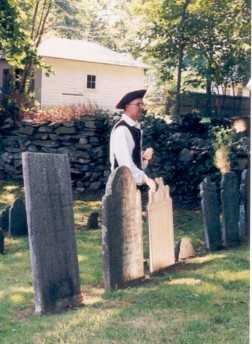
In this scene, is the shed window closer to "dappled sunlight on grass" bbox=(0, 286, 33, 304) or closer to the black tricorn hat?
the black tricorn hat

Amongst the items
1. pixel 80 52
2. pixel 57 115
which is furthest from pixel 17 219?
pixel 80 52

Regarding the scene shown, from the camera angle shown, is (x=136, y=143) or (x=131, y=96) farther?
(x=136, y=143)

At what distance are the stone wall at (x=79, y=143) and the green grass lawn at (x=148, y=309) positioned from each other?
7.70m

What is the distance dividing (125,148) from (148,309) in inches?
86.8

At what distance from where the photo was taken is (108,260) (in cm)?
Answer: 596

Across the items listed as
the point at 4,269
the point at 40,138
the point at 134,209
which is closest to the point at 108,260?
the point at 134,209

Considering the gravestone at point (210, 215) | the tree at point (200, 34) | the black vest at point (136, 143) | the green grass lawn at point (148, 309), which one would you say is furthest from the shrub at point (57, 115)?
the black vest at point (136, 143)

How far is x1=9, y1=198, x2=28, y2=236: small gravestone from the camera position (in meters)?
9.76

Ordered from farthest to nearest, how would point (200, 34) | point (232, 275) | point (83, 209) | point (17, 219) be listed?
point (200, 34) < point (83, 209) < point (17, 219) < point (232, 275)

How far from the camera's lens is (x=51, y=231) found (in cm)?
546

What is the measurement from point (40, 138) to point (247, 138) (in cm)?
611

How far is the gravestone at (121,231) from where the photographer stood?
598 cm

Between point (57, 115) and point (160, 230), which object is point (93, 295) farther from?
point (57, 115)

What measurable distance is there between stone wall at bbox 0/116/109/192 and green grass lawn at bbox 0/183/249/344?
7.70m
